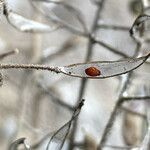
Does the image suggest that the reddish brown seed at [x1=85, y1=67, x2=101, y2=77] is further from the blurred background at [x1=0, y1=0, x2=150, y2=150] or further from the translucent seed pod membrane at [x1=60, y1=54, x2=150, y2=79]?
the blurred background at [x1=0, y1=0, x2=150, y2=150]

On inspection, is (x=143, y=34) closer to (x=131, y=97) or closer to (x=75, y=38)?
(x=131, y=97)

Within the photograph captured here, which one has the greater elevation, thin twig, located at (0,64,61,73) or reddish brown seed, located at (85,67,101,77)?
reddish brown seed, located at (85,67,101,77)

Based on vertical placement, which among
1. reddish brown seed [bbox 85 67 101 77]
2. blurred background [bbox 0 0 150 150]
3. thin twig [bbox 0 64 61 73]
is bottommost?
thin twig [bbox 0 64 61 73]

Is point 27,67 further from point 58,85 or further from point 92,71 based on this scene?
point 58,85

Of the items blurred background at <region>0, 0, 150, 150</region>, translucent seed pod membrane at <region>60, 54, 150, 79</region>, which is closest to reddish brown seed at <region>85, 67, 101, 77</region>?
translucent seed pod membrane at <region>60, 54, 150, 79</region>

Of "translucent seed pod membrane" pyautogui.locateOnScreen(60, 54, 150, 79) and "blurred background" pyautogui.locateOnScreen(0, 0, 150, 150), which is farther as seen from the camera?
"blurred background" pyautogui.locateOnScreen(0, 0, 150, 150)

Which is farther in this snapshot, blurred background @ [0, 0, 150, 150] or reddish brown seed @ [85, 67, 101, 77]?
blurred background @ [0, 0, 150, 150]

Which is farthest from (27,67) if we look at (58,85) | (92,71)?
(58,85)

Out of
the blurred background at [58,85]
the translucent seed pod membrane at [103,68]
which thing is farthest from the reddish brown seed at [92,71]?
the blurred background at [58,85]
